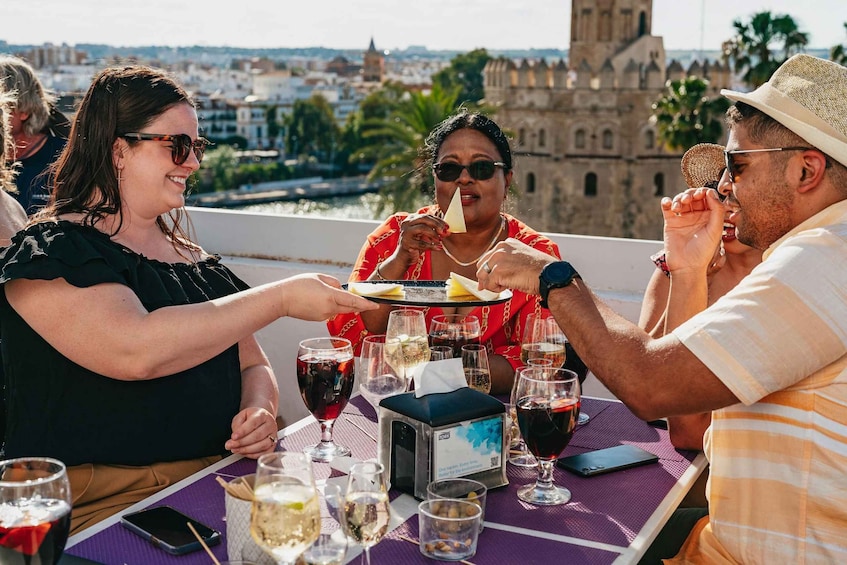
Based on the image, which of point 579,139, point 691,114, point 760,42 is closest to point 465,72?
point 579,139

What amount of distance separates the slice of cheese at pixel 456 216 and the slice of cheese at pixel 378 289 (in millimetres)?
605

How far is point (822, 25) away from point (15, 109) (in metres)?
80.1

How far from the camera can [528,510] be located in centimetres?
188

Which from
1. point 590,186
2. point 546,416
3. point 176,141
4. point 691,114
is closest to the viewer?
point 546,416

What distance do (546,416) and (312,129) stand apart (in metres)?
86.2

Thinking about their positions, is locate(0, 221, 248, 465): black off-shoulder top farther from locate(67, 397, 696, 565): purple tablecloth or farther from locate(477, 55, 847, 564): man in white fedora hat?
locate(477, 55, 847, 564): man in white fedora hat

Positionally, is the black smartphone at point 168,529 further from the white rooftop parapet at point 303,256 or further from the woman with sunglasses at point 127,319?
the white rooftop parapet at point 303,256

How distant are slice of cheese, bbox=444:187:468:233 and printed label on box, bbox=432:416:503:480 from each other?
137cm

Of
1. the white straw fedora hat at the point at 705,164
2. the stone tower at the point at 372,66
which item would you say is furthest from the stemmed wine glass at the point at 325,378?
the stone tower at the point at 372,66

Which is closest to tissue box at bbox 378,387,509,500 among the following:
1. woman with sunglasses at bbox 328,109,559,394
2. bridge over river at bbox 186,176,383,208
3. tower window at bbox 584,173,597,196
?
woman with sunglasses at bbox 328,109,559,394

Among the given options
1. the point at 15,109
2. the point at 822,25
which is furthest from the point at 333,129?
the point at 15,109

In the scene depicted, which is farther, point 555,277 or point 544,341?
point 544,341

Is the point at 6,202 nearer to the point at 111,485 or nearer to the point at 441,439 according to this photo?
the point at 111,485

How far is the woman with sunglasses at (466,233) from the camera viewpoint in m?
3.19
